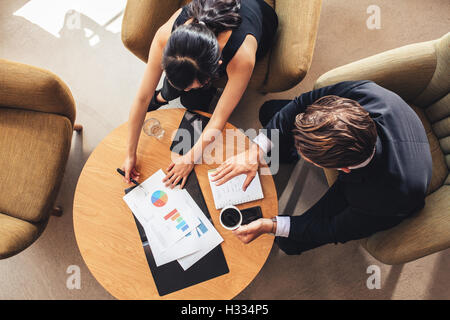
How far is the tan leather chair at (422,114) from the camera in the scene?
1.19 meters

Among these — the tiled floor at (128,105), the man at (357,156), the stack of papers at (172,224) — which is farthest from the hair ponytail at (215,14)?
the tiled floor at (128,105)

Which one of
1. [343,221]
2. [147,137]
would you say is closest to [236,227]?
[343,221]

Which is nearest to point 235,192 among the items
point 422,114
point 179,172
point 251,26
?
point 179,172

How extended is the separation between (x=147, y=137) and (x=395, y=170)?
109cm

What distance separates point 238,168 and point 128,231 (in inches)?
22.9

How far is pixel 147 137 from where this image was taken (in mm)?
1393

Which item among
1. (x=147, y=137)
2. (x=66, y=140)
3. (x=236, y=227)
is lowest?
(x=236, y=227)

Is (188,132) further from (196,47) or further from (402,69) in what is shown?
(402,69)

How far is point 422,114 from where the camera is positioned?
150 centimetres

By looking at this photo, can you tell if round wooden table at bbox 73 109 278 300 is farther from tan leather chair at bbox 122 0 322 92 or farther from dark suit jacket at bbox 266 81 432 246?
tan leather chair at bbox 122 0 322 92

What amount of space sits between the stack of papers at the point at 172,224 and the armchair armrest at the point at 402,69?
1.01 m

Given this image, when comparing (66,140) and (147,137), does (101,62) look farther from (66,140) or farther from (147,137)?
(147,137)
